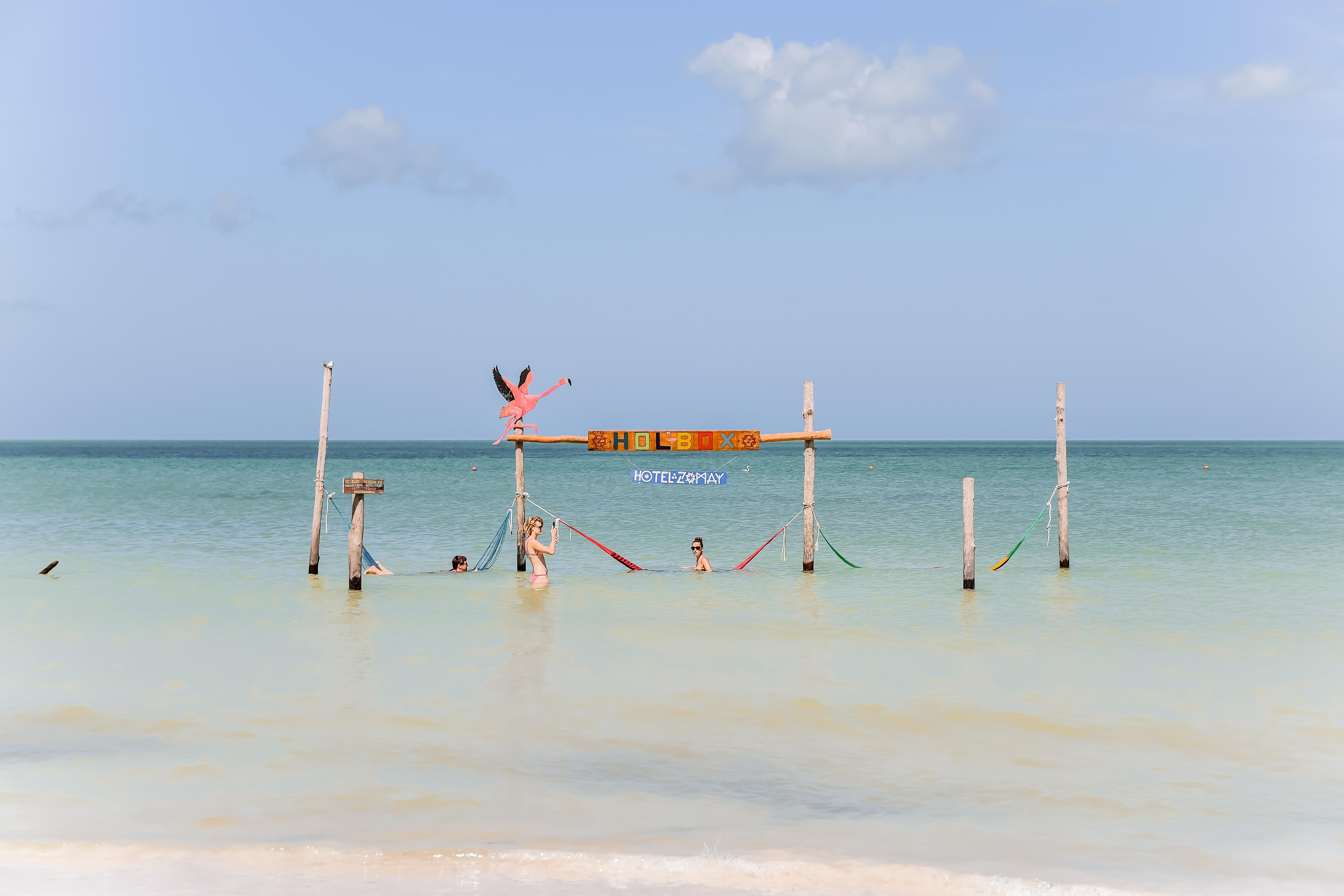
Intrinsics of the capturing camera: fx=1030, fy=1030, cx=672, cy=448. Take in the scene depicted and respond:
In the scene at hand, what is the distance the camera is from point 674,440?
19.2 m

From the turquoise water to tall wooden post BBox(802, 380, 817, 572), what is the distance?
18.0 inches

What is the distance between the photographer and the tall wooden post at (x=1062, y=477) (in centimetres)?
2006

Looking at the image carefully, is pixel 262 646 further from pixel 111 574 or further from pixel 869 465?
pixel 869 465

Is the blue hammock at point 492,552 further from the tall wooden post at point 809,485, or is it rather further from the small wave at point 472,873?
the small wave at point 472,873

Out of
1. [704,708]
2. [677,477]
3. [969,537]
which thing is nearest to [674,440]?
[677,477]

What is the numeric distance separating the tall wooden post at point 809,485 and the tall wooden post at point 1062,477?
179 inches

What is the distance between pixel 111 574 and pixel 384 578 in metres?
5.41

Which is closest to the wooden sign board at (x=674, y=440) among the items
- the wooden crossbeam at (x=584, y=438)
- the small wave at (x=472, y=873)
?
the wooden crossbeam at (x=584, y=438)

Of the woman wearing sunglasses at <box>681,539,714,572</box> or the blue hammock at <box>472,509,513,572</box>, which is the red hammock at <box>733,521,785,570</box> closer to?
the woman wearing sunglasses at <box>681,539,714,572</box>

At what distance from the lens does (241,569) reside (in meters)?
20.8

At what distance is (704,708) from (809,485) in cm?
992

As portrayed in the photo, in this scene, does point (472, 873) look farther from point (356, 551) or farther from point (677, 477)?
point (677, 477)

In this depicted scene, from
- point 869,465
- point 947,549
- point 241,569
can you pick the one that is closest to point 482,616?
point 241,569

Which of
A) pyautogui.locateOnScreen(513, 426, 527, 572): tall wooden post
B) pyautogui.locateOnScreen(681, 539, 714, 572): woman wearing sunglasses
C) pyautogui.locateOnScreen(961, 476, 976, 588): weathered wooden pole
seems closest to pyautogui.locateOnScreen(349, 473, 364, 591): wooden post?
pyautogui.locateOnScreen(513, 426, 527, 572): tall wooden post
